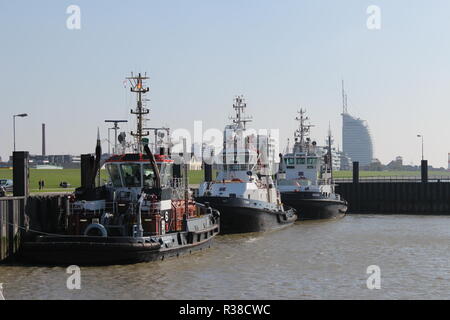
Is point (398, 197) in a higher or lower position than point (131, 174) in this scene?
lower

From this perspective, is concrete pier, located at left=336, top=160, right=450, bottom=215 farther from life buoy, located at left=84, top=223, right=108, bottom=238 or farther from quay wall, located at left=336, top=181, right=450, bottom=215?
life buoy, located at left=84, top=223, right=108, bottom=238

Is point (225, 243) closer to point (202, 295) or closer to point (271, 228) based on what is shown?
point (271, 228)

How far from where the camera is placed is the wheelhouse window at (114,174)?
28.1 metres

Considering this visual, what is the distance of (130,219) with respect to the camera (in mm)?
26156

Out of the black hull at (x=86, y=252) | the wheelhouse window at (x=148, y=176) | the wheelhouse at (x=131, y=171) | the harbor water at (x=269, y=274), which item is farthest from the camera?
the wheelhouse window at (x=148, y=176)

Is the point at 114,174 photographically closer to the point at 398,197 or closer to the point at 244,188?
the point at 244,188

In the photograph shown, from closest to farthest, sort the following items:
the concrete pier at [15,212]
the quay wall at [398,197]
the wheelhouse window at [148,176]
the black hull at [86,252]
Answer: the black hull at [86,252] → the concrete pier at [15,212] → the wheelhouse window at [148,176] → the quay wall at [398,197]

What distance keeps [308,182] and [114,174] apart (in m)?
25.9

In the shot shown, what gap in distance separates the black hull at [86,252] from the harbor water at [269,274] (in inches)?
12.6

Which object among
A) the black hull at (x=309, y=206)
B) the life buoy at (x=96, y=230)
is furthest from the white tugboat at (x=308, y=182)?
the life buoy at (x=96, y=230)

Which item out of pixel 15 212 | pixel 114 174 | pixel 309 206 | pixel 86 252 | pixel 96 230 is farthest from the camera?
pixel 309 206

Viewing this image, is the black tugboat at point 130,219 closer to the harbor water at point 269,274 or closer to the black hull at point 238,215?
the harbor water at point 269,274

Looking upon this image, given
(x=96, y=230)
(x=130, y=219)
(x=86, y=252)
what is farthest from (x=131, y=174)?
(x=86, y=252)

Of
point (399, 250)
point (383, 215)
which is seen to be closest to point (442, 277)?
point (399, 250)
